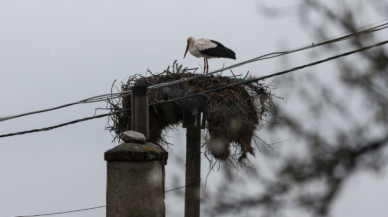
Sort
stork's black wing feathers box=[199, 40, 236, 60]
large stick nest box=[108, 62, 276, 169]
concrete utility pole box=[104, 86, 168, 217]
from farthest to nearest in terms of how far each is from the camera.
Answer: stork's black wing feathers box=[199, 40, 236, 60] → large stick nest box=[108, 62, 276, 169] → concrete utility pole box=[104, 86, 168, 217]

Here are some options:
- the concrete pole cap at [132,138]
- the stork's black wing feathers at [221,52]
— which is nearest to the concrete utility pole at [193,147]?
the stork's black wing feathers at [221,52]

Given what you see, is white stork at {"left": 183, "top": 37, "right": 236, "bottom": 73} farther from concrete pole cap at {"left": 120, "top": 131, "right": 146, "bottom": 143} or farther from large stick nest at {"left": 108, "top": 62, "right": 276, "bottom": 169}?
concrete pole cap at {"left": 120, "top": 131, "right": 146, "bottom": 143}

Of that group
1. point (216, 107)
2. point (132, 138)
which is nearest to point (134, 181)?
point (132, 138)

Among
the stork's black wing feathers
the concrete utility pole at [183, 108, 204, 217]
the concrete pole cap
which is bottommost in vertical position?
the concrete pole cap

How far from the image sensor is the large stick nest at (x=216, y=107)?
733 cm

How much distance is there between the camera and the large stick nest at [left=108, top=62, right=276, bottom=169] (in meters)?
7.33

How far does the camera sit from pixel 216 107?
7.30m

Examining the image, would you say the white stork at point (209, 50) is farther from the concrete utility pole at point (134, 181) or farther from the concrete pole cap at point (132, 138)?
the concrete utility pole at point (134, 181)

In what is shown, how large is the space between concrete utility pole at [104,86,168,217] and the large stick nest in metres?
2.90

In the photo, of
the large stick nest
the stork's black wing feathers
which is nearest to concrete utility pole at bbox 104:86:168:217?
the large stick nest

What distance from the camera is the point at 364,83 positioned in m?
2.01

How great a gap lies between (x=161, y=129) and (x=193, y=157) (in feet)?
2.17

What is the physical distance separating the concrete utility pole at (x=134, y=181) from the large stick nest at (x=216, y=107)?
2.90 meters

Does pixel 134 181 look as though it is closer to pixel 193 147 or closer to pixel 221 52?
pixel 193 147
